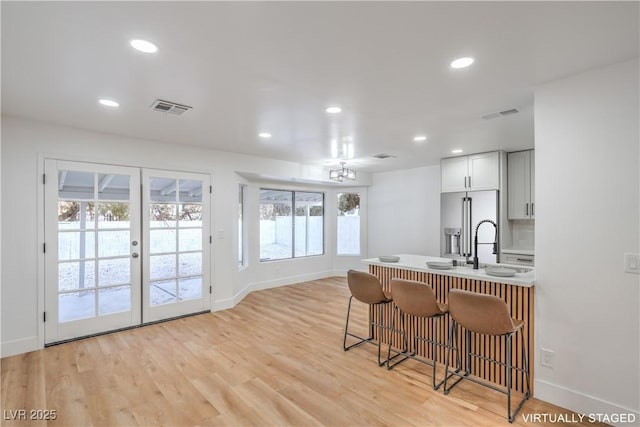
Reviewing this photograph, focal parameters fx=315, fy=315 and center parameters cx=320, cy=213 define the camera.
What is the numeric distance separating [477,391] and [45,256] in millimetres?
4545

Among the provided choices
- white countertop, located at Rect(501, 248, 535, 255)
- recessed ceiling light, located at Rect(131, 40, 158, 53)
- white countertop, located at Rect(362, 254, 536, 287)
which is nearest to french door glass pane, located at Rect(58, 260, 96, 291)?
recessed ceiling light, located at Rect(131, 40, 158, 53)

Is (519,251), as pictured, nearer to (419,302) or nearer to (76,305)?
(419,302)

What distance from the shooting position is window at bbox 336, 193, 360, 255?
24.9 ft

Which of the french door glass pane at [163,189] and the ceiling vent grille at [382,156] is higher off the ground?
the ceiling vent grille at [382,156]

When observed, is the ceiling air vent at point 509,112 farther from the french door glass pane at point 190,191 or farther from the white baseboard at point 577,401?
the french door glass pane at point 190,191

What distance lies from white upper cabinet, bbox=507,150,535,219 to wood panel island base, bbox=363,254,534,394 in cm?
243

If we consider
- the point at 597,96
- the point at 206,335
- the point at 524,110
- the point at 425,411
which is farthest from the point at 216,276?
the point at 597,96

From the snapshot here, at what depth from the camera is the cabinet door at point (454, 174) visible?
17.2 ft

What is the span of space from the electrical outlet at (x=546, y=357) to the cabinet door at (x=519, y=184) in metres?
2.92

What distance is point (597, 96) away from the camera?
2.23 metres

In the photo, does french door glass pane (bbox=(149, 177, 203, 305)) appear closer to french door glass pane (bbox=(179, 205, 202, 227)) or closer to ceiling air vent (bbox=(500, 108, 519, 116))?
french door glass pane (bbox=(179, 205, 202, 227))

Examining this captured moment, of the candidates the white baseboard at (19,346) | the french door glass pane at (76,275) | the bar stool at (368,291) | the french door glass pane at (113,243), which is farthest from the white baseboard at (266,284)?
the bar stool at (368,291)

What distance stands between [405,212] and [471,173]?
1891 millimetres

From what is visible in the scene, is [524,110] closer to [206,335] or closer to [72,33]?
[72,33]
